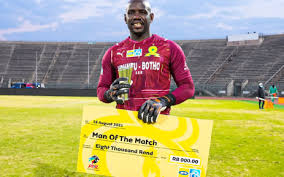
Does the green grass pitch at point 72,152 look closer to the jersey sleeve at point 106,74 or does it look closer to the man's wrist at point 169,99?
the jersey sleeve at point 106,74

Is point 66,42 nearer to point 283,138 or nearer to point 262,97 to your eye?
point 262,97

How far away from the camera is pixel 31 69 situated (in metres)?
55.5

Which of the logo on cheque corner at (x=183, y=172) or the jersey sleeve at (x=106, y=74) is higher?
the jersey sleeve at (x=106, y=74)

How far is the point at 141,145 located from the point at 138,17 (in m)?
1.23

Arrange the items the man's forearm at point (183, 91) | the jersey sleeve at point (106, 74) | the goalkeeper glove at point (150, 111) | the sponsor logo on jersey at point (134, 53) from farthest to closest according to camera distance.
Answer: the jersey sleeve at point (106, 74) → the sponsor logo on jersey at point (134, 53) → the man's forearm at point (183, 91) → the goalkeeper glove at point (150, 111)

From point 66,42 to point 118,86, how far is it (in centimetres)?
6202

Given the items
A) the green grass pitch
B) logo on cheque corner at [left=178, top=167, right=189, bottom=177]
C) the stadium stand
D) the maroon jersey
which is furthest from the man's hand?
the stadium stand

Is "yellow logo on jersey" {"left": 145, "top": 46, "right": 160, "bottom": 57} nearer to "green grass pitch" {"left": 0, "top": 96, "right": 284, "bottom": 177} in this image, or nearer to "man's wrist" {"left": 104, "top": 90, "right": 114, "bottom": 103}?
"man's wrist" {"left": 104, "top": 90, "right": 114, "bottom": 103}

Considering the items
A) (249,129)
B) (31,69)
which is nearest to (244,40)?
(31,69)

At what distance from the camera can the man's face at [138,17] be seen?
276 centimetres

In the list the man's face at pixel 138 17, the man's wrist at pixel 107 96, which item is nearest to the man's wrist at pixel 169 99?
the man's wrist at pixel 107 96

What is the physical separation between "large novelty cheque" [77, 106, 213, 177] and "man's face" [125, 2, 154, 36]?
2.87 feet

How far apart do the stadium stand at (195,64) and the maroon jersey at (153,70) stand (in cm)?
3886

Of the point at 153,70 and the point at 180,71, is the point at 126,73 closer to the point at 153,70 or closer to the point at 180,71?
the point at 153,70
